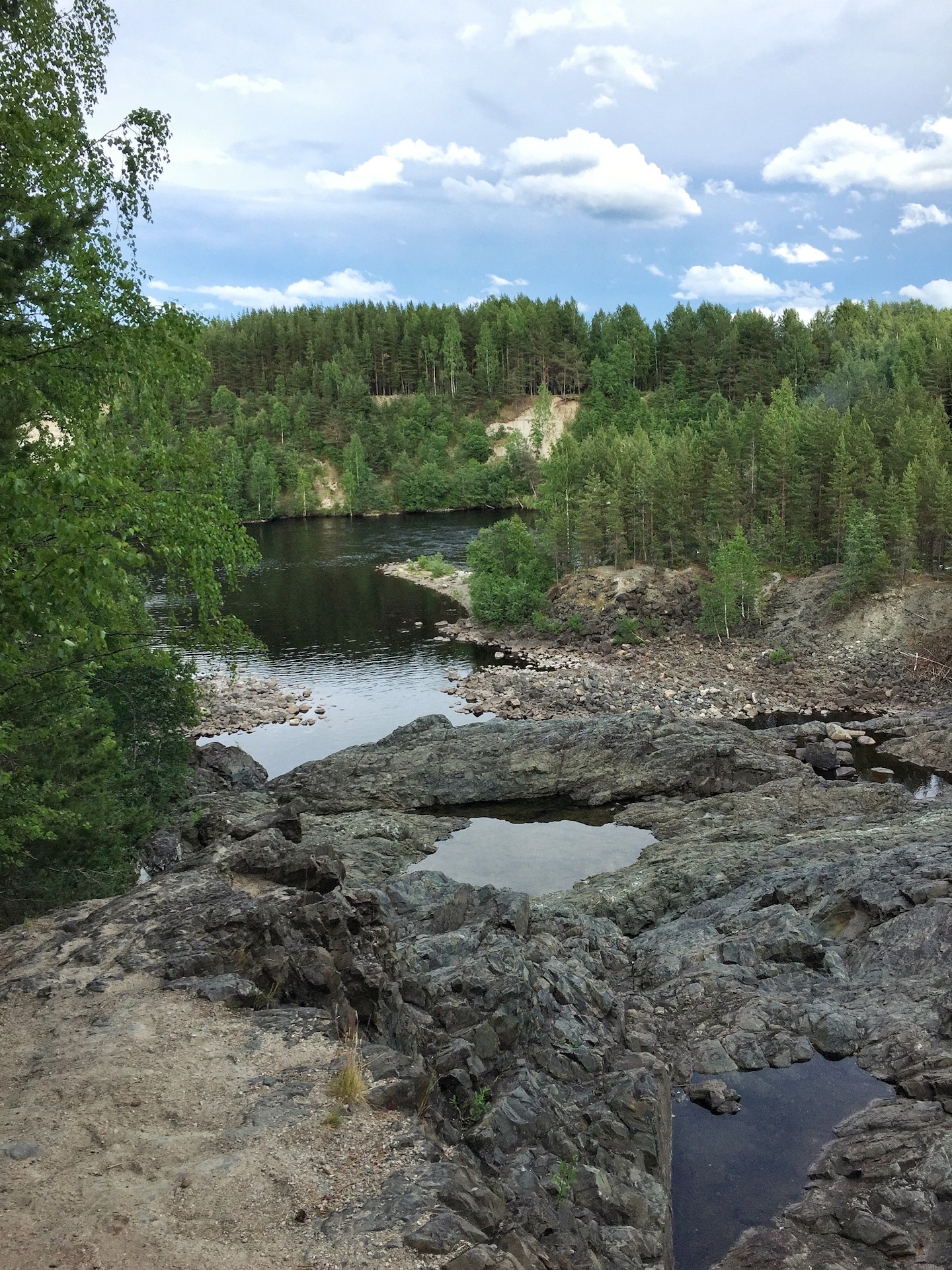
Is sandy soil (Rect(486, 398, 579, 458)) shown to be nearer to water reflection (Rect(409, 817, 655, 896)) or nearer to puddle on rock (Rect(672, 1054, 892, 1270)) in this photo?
water reflection (Rect(409, 817, 655, 896))

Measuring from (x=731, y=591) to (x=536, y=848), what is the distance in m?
35.2

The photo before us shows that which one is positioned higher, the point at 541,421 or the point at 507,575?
the point at 541,421

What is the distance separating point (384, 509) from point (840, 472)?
286ft

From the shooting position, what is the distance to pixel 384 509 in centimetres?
14325

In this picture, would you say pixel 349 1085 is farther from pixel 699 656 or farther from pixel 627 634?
pixel 627 634

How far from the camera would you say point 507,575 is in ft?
259

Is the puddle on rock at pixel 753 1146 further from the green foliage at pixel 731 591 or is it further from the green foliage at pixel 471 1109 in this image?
the green foliage at pixel 731 591

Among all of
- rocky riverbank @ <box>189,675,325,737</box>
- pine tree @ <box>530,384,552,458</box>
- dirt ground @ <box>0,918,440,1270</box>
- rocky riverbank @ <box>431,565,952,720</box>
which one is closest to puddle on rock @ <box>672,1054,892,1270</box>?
dirt ground @ <box>0,918,440,1270</box>

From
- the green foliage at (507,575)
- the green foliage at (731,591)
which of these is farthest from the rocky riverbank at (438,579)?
the green foliage at (731,591)

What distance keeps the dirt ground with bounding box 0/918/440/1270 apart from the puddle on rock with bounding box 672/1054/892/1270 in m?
7.12

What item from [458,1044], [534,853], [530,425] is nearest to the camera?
[458,1044]

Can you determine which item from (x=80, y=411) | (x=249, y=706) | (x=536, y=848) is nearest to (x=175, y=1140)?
(x=80, y=411)

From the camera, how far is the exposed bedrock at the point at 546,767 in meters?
38.4

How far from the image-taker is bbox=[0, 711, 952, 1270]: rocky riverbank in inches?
380
